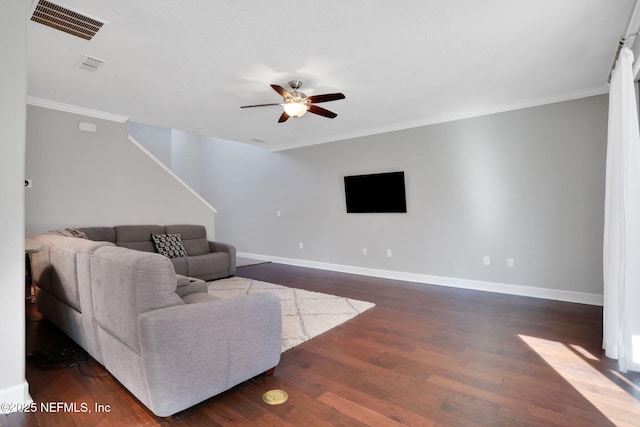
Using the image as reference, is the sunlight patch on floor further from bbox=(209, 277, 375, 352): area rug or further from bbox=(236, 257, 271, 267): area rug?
bbox=(236, 257, 271, 267): area rug

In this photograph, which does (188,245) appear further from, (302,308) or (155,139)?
(155,139)

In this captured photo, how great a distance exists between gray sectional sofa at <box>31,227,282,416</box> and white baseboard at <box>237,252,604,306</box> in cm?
343

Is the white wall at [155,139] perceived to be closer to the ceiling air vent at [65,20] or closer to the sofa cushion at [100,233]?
the sofa cushion at [100,233]

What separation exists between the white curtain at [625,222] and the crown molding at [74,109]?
561cm

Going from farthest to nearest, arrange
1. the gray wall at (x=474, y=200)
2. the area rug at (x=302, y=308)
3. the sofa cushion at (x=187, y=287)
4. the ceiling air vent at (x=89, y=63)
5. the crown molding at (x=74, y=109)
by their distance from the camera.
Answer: the crown molding at (x=74, y=109) → the gray wall at (x=474, y=200) → the area rug at (x=302, y=308) → the ceiling air vent at (x=89, y=63) → the sofa cushion at (x=187, y=287)

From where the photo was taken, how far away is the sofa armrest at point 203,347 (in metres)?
1.67

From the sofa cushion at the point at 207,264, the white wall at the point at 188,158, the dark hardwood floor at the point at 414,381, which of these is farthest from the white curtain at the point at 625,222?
the white wall at the point at 188,158

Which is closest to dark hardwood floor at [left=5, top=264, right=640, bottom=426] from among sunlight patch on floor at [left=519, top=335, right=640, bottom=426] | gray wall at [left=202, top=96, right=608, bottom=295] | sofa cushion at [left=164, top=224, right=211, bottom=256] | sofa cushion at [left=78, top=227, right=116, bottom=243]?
sunlight patch on floor at [left=519, top=335, right=640, bottom=426]

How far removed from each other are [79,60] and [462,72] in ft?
12.0

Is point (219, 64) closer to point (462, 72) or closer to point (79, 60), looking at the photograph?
point (79, 60)

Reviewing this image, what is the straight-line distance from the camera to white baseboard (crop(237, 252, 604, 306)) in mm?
3870

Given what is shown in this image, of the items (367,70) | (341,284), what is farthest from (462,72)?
(341,284)

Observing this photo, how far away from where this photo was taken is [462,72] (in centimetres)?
324

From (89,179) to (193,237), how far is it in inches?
68.0
